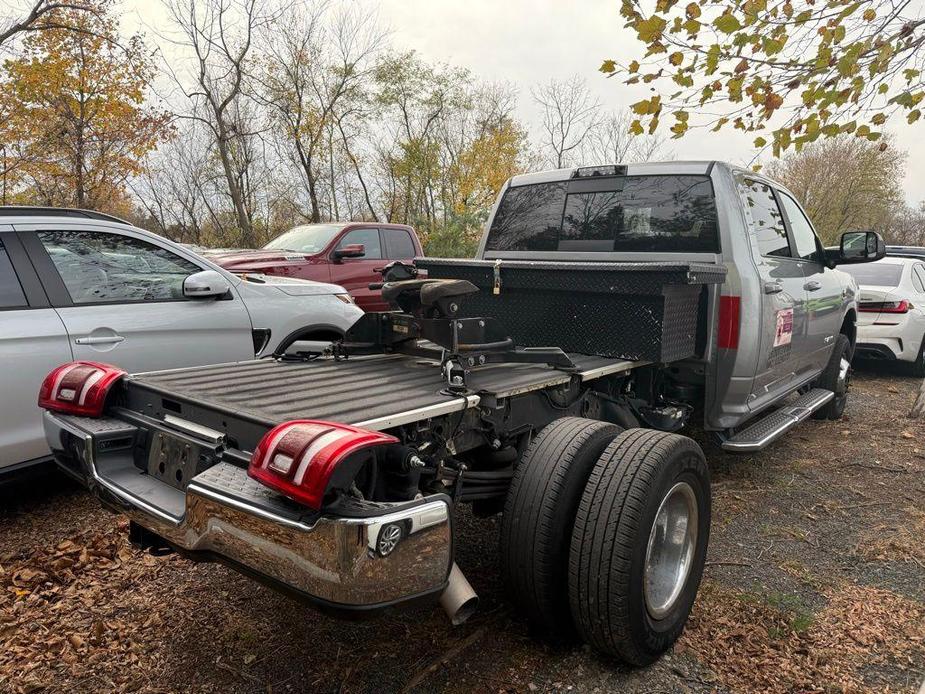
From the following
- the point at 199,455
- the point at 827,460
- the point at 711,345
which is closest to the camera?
the point at 199,455

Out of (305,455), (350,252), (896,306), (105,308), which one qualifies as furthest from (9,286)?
(896,306)

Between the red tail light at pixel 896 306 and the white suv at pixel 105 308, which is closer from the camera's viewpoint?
the white suv at pixel 105 308

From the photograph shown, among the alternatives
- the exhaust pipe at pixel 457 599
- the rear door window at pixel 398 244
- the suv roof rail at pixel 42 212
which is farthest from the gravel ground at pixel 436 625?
the rear door window at pixel 398 244

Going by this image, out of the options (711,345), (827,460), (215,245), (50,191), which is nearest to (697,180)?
(711,345)

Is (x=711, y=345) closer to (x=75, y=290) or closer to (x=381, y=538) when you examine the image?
(x=381, y=538)

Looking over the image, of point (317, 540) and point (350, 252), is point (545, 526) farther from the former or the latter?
point (350, 252)

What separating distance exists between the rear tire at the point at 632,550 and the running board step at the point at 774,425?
148cm

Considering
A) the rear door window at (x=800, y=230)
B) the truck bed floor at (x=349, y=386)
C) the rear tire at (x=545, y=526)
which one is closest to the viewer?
the truck bed floor at (x=349, y=386)

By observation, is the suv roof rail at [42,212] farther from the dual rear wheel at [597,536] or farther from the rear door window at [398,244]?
the rear door window at [398,244]

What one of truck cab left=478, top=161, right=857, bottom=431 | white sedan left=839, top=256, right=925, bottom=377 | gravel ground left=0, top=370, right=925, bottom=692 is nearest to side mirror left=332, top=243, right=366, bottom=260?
truck cab left=478, top=161, right=857, bottom=431

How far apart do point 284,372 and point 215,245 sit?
94.4 feet

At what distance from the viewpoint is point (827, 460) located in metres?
4.97

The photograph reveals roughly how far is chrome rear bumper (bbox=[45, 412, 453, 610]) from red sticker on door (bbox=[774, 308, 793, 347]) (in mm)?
3228

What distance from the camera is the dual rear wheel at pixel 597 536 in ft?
7.15
